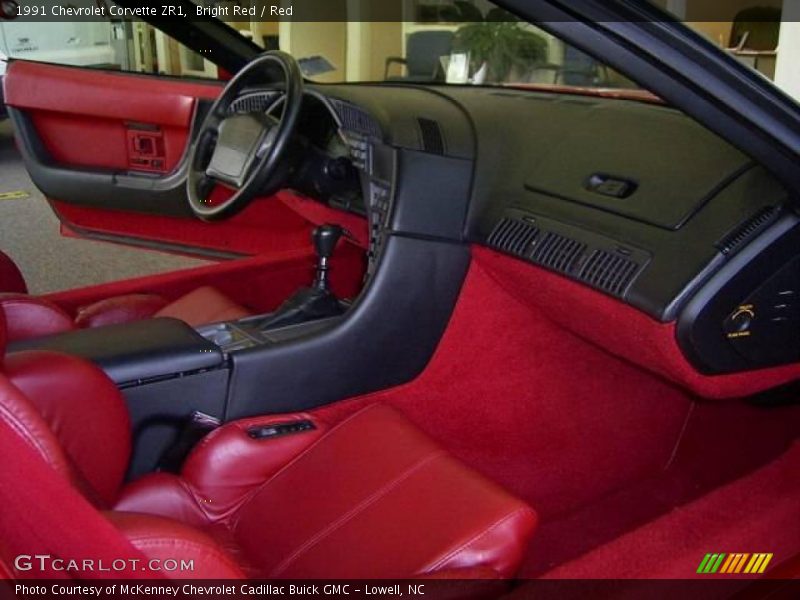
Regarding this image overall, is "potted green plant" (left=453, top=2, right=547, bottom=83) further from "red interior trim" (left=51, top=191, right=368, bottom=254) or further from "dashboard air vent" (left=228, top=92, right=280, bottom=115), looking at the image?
"dashboard air vent" (left=228, top=92, right=280, bottom=115)

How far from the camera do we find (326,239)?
1737mm

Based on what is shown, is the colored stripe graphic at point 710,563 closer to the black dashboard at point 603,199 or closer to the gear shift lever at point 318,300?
the black dashboard at point 603,199

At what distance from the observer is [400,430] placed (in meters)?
1.44

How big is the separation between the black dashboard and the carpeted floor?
1659mm

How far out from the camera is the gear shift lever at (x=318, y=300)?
166 cm

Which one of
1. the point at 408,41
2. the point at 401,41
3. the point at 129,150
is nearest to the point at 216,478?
the point at 129,150

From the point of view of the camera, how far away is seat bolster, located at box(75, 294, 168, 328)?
6.18ft

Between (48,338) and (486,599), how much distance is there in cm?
91

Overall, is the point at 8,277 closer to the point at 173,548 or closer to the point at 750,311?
the point at 173,548

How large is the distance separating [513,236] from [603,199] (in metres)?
0.17

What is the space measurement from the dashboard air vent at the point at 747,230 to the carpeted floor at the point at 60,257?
2236mm

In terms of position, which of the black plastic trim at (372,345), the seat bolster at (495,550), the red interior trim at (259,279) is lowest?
the red interior trim at (259,279)

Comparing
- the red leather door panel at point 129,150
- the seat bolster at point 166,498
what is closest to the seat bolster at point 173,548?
the seat bolster at point 166,498

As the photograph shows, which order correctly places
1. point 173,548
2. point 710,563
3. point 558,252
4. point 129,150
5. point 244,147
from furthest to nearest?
point 129,150 → point 244,147 → point 558,252 → point 710,563 → point 173,548
